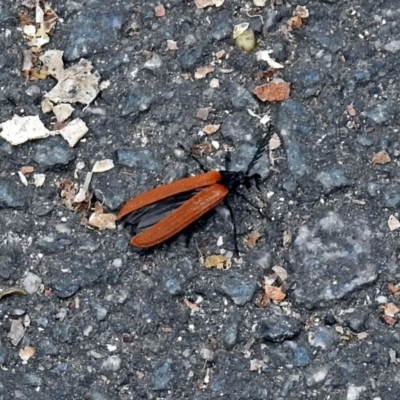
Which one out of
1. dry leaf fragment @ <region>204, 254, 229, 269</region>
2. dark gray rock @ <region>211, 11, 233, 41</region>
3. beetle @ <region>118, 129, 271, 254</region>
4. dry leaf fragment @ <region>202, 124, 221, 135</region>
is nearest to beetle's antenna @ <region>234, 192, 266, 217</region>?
beetle @ <region>118, 129, 271, 254</region>

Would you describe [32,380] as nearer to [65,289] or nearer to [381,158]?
[65,289]

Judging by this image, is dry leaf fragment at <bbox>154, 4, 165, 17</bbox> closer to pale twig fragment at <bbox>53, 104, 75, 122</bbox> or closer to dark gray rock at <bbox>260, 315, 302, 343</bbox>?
pale twig fragment at <bbox>53, 104, 75, 122</bbox>

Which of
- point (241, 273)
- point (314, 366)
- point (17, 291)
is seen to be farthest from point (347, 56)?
point (17, 291)

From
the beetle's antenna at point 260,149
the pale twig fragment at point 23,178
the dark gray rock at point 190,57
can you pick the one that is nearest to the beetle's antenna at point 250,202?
the beetle's antenna at point 260,149

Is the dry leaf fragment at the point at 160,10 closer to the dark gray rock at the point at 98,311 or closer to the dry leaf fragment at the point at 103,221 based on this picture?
the dry leaf fragment at the point at 103,221

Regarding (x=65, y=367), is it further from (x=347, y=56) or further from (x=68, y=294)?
(x=347, y=56)

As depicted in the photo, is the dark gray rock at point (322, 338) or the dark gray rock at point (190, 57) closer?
the dark gray rock at point (322, 338)
